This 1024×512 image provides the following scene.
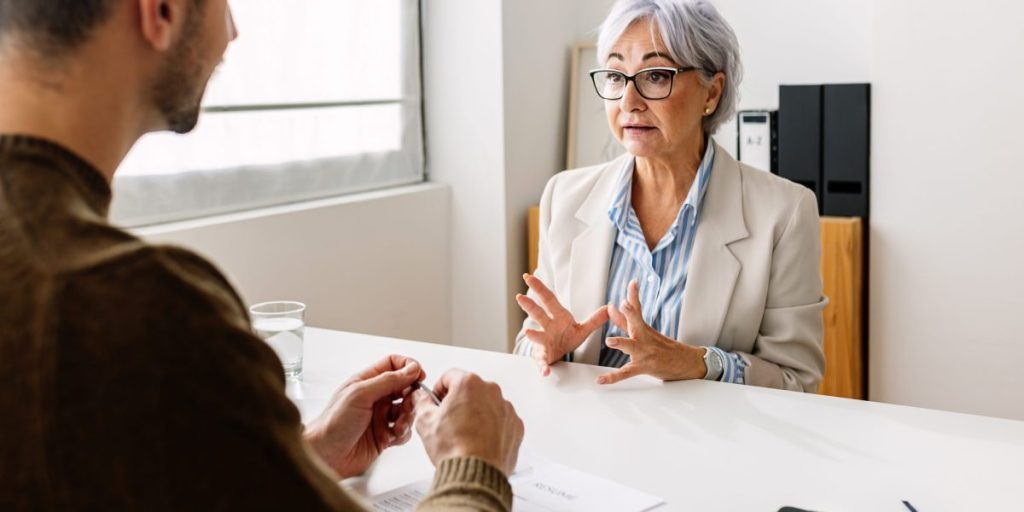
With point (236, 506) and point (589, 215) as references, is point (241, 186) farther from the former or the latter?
point (236, 506)

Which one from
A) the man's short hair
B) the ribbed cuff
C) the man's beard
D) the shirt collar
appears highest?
the man's short hair

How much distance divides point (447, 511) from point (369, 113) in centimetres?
287

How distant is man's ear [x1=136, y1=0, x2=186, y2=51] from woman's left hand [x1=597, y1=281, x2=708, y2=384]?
3.73ft

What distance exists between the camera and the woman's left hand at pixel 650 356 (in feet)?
6.06

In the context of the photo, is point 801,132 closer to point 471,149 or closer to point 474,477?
point 471,149

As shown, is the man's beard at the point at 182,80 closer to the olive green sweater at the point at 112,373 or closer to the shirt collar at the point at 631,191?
the olive green sweater at the point at 112,373

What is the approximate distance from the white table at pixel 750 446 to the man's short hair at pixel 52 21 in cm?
80

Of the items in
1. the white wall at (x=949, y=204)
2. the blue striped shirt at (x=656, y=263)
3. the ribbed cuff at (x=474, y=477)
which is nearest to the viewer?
the ribbed cuff at (x=474, y=477)

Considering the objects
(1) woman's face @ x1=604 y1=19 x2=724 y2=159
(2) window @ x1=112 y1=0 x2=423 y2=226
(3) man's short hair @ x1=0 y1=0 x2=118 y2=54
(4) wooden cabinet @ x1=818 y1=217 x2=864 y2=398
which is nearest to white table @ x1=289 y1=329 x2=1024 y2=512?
(1) woman's face @ x1=604 y1=19 x2=724 y2=159

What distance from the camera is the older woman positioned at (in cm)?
215

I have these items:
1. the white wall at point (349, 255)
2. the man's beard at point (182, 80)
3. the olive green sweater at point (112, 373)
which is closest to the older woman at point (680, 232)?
the white wall at point (349, 255)

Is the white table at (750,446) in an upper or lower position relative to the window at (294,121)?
lower

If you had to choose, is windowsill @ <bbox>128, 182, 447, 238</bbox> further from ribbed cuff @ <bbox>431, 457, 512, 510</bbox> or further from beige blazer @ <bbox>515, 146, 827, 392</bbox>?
ribbed cuff @ <bbox>431, 457, 512, 510</bbox>

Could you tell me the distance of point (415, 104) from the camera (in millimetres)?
3969
